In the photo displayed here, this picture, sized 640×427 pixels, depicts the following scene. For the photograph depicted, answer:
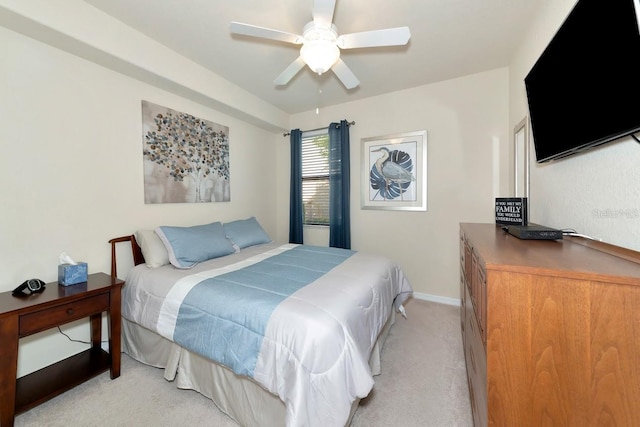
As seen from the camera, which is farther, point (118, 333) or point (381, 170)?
point (381, 170)

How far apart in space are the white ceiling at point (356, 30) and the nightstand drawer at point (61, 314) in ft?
6.78

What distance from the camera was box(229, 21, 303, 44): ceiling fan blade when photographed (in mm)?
1587

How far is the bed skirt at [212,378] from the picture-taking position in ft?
4.21

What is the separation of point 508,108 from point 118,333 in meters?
4.04

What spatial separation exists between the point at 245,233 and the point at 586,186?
9.04 feet

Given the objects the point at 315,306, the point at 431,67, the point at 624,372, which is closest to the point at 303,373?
the point at 315,306

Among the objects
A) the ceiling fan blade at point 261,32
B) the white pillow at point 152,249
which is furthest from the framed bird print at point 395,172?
the white pillow at point 152,249

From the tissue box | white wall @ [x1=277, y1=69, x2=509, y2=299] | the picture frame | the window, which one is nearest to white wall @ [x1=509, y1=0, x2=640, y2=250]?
the picture frame

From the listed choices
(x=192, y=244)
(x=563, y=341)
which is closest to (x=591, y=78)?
(x=563, y=341)

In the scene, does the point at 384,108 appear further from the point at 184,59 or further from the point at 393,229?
the point at 184,59

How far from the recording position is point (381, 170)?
10.6 feet

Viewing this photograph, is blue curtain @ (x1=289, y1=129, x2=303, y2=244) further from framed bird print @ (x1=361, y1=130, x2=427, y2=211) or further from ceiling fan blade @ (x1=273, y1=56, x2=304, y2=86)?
ceiling fan blade @ (x1=273, y1=56, x2=304, y2=86)

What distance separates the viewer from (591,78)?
1020mm

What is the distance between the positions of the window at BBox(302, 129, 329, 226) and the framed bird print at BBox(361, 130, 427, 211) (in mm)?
608
